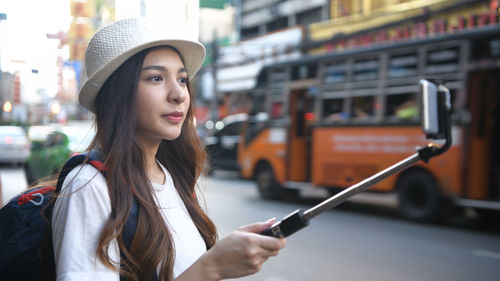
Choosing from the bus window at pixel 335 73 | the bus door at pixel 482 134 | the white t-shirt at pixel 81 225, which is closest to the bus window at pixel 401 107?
the bus door at pixel 482 134

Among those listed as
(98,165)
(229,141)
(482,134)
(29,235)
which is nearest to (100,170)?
(98,165)

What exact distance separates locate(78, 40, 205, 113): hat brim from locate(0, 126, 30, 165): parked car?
16.9 meters

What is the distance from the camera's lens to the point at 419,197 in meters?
8.38

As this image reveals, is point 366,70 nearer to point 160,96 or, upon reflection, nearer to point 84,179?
point 160,96

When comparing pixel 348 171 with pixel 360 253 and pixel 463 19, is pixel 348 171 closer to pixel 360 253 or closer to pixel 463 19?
pixel 360 253

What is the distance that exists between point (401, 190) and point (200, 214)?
718 centimetres

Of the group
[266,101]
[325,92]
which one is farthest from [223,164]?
[325,92]

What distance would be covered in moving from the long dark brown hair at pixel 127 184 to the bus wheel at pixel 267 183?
30.9ft

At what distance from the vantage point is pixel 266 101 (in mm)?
11461

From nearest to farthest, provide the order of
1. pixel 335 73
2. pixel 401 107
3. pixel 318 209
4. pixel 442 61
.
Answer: pixel 318 209
pixel 442 61
pixel 401 107
pixel 335 73

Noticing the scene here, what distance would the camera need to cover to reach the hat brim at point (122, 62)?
1.55 metres

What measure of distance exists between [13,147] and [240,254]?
58.7 feet

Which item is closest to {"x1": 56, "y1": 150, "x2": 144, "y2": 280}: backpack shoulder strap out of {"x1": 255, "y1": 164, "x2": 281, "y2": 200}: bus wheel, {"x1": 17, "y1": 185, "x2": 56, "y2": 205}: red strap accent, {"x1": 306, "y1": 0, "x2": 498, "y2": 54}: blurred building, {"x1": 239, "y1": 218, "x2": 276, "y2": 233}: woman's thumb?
{"x1": 17, "y1": 185, "x2": 56, "y2": 205}: red strap accent

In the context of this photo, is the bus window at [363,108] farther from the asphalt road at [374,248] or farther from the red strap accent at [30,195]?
the red strap accent at [30,195]
